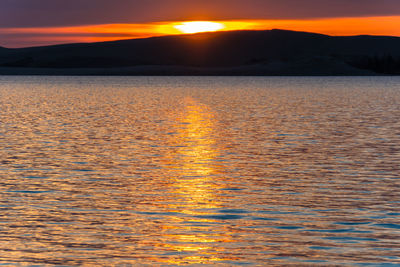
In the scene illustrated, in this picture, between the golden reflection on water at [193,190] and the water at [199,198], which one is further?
the golden reflection on water at [193,190]

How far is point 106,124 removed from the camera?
129ft

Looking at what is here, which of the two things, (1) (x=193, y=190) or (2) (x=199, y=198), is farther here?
(1) (x=193, y=190)

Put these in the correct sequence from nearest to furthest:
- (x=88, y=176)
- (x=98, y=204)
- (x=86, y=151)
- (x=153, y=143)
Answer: (x=98, y=204) → (x=88, y=176) → (x=86, y=151) → (x=153, y=143)

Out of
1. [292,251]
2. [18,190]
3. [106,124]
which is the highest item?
[106,124]

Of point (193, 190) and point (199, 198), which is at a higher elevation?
point (193, 190)

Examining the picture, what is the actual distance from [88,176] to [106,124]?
19105 mm

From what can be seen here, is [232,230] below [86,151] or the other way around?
below

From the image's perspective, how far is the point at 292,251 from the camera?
12453 mm

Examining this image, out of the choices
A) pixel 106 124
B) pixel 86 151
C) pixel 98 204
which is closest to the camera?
pixel 98 204

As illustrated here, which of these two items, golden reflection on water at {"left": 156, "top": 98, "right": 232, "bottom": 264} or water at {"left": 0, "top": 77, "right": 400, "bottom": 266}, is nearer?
water at {"left": 0, "top": 77, "right": 400, "bottom": 266}

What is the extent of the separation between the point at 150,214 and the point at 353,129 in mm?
23074

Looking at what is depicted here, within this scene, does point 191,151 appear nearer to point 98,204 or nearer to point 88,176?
point 88,176

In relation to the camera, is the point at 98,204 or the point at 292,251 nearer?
the point at 292,251

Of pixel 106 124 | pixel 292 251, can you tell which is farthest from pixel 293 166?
pixel 106 124
